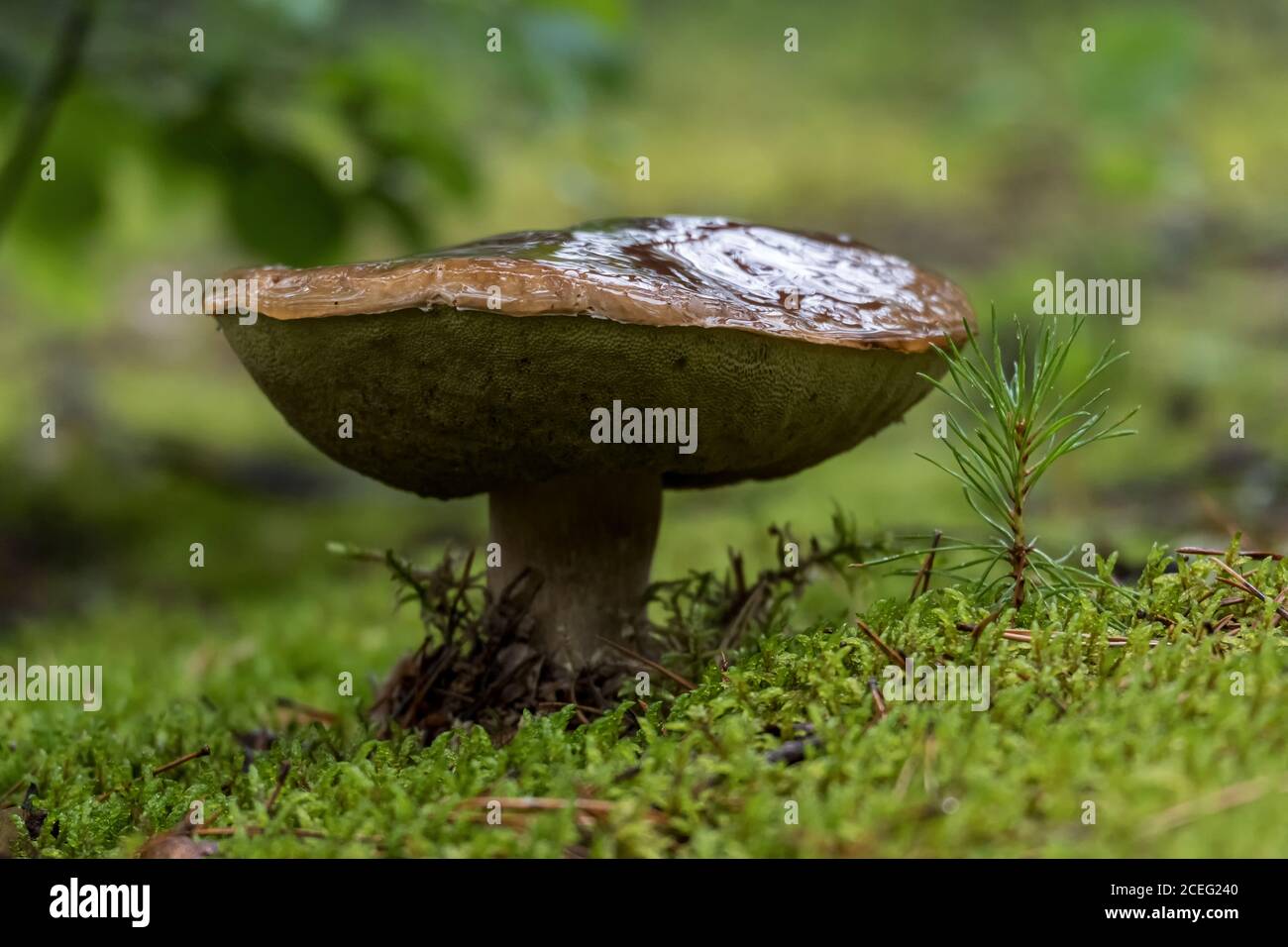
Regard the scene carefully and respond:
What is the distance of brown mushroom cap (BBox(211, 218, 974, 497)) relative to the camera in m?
1.23

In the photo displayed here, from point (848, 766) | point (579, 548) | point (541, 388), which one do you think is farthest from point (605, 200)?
point (848, 766)

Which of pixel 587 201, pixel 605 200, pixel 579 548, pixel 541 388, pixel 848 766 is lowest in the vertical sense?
pixel 848 766

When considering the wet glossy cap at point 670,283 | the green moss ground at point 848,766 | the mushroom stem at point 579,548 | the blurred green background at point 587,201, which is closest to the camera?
the green moss ground at point 848,766

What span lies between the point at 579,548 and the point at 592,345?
540 millimetres

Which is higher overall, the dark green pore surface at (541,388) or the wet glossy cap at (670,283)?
the wet glossy cap at (670,283)

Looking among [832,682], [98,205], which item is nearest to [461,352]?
[832,682]

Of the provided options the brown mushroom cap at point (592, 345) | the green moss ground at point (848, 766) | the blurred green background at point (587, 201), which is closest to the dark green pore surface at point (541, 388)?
the brown mushroom cap at point (592, 345)

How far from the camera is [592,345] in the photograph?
1.26 metres

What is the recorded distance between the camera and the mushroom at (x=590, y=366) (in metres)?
1.24

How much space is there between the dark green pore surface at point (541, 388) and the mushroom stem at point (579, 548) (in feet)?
0.28

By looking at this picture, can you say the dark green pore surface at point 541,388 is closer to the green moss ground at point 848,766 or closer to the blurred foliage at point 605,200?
the green moss ground at point 848,766

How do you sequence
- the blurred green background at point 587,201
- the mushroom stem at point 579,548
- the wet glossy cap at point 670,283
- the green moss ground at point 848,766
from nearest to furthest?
1. the green moss ground at point 848,766
2. the wet glossy cap at point 670,283
3. the mushroom stem at point 579,548
4. the blurred green background at point 587,201

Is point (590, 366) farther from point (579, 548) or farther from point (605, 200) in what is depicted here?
point (605, 200)

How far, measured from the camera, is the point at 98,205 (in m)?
3.20
